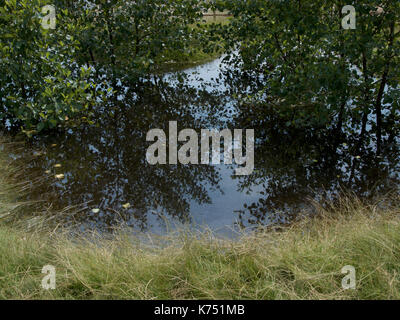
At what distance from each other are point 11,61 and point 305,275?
485cm

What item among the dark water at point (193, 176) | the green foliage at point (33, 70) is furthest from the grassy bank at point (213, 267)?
the green foliage at point (33, 70)

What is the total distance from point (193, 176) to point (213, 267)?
221 centimetres

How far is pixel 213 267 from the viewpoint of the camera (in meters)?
2.75

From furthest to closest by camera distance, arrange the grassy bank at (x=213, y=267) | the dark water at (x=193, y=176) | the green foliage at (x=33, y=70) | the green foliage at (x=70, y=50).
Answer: the green foliage at (x=70, y=50), the green foliage at (x=33, y=70), the dark water at (x=193, y=176), the grassy bank at (x=213, y=267)

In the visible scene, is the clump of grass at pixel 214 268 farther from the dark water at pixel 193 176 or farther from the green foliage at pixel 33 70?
the green foliage at pixel 33 70

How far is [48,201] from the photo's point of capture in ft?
13.9

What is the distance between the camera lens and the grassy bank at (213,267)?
8.37 ft

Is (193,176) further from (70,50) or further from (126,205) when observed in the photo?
(70,50)

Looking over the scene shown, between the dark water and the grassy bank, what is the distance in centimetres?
68

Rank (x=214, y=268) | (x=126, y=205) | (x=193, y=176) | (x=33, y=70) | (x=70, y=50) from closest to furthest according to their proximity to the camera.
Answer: (x=214, y=268) < (x=126, y=205) < (x=193, y=176) < (x=33, y=70) < (x=70, y=50)

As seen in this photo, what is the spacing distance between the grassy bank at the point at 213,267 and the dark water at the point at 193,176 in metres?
0.68

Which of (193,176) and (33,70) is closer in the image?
(193,176)

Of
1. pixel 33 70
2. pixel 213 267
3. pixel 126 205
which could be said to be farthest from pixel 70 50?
pixel 213 267
